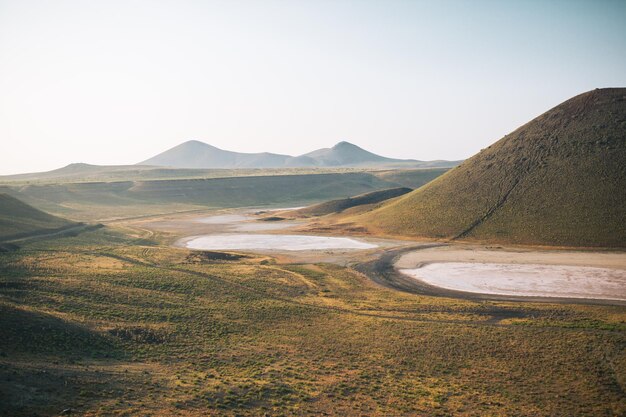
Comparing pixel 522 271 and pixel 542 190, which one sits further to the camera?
pixel 542 190

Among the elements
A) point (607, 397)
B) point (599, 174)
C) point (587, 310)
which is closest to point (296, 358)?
point (607, 397)


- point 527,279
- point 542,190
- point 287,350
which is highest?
point 542,190

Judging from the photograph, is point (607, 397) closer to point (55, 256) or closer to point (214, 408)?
point (214, 408)

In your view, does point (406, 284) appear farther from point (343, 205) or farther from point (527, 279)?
point (343, 205)

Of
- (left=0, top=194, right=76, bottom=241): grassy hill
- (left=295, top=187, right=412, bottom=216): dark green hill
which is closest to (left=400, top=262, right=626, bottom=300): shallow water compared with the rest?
(left=295, top=187, right=412, bottom=216): dark green hill

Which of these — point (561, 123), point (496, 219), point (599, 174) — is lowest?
point (496, 219)

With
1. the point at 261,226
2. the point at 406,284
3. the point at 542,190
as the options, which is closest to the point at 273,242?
the point at 261,226
